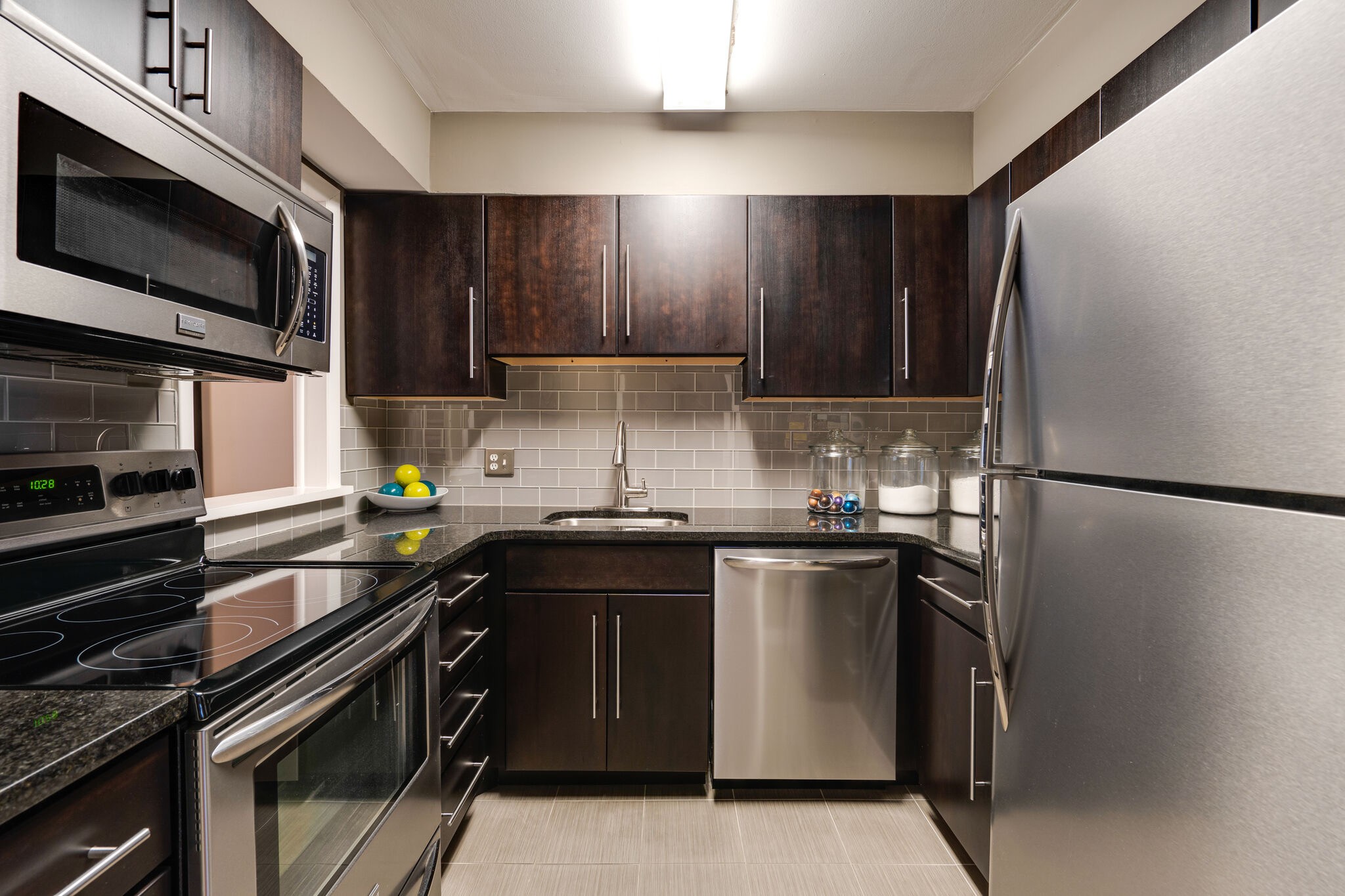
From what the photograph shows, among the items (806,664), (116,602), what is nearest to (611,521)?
(806,664)

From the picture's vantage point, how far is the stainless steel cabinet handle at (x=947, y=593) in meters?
1.71

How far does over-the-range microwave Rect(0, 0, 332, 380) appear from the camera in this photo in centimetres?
80

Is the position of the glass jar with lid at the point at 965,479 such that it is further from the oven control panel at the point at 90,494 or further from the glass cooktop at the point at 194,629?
the oven control panel at the point at 90,494

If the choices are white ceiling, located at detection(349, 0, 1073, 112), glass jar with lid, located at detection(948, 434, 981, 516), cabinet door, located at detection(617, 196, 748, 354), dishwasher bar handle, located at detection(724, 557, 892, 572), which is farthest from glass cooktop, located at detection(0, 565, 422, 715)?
glass jar with lid, located at detection(948, 434, 981, 516)

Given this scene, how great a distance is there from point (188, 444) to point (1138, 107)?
93.7 inches

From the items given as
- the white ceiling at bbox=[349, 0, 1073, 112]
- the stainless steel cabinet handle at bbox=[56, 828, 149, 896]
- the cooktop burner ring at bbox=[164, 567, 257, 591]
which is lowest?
the stainless steel cabinet handle at bbox=[56, 828, 149, 896]

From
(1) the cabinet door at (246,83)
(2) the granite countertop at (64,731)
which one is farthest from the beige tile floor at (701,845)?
(1) the cabinet door at (246,83)

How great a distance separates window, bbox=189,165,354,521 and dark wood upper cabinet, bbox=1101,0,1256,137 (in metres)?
1.89

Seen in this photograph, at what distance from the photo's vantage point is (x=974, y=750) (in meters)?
1.73

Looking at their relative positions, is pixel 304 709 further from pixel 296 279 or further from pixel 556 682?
pixel 556 682

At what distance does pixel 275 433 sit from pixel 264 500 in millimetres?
966

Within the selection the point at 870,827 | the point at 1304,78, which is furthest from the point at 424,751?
the point at 1304,78

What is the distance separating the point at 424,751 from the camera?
151 centimetres

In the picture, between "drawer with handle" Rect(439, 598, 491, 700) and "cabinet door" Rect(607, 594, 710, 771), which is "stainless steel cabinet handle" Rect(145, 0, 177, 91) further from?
"cabinet door" Rect(607, 594, 710, 771)
